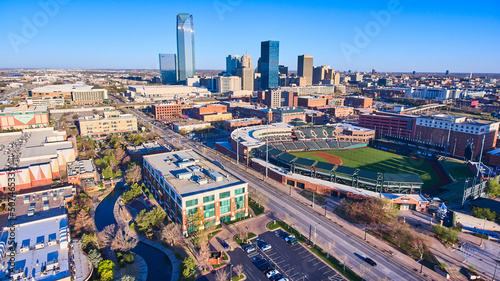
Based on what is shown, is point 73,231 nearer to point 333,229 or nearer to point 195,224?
point 195,224

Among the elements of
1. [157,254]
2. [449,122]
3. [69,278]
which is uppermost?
[449,122]

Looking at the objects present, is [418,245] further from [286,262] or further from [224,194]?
[224,194]

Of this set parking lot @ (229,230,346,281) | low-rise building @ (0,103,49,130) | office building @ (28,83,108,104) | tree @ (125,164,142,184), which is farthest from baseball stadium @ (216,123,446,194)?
office building @ (28,83,108,104)

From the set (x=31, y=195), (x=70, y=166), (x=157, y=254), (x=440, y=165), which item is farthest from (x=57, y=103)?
(x=440, y=165)

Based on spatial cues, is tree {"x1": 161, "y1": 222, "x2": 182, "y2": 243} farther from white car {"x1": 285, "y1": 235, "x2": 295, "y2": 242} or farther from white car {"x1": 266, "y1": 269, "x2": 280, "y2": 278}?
white car {"x1": 285, "y1": 235, "x2": 295, "y2": 242}

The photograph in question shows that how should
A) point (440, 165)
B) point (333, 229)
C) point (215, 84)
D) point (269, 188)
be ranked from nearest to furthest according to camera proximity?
point (333, 229) → point (269, 188) → point (440, 165) → point (215, 84)

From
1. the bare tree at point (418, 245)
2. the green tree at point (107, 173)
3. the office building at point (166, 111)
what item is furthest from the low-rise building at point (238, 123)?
the bare tree at point (418, 245)
